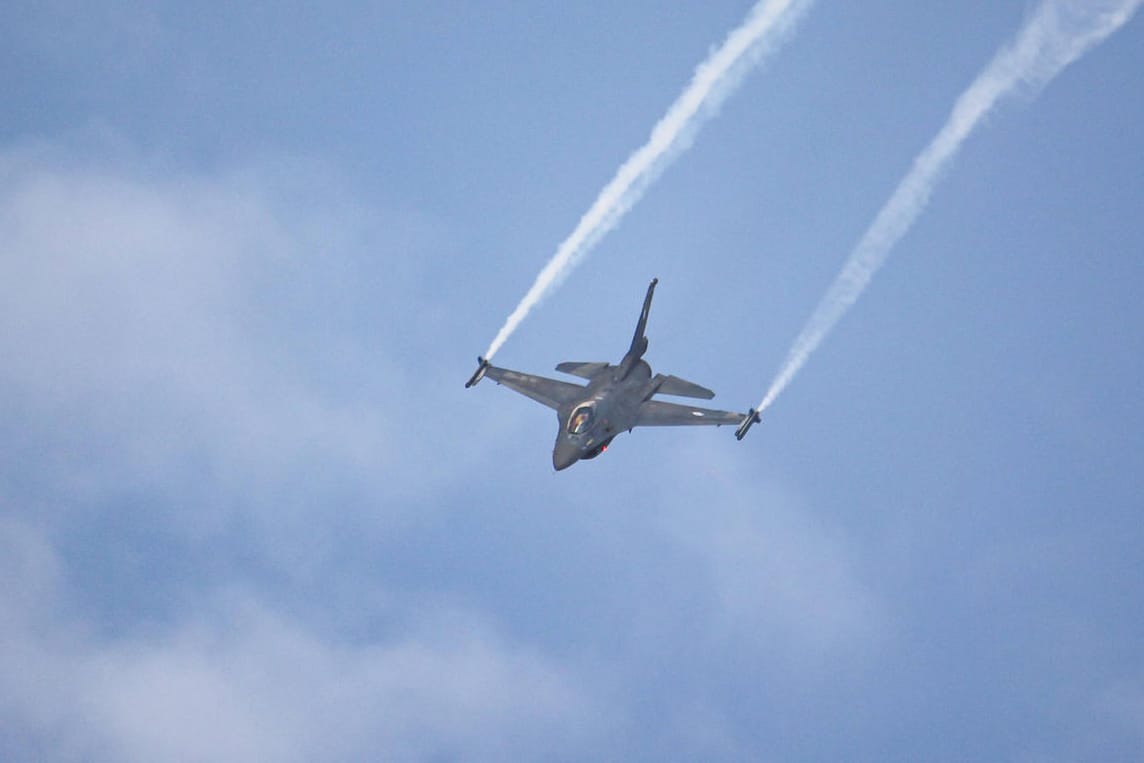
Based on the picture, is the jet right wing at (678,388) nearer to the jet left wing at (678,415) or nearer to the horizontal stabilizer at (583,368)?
the jet left wing at (678,415)

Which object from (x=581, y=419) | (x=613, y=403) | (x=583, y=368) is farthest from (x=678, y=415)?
(x=581, y=419)

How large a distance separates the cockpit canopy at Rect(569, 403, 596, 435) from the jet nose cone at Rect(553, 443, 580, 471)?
82cm

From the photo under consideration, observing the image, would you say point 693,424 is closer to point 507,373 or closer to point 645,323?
point 645,323

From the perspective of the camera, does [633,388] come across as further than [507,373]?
No

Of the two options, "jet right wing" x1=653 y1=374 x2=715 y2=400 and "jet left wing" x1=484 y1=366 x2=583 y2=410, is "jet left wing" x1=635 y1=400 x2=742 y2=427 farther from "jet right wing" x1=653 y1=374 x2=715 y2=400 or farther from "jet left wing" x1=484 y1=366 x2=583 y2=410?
"jet left wing" x1=484 y1=366 x2=583 y2=410

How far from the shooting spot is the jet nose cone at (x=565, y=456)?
71.5 meters

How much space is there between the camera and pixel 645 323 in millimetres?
76375

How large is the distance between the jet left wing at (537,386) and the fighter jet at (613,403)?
2.2 inches

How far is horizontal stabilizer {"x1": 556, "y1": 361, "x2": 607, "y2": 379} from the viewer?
77500mm

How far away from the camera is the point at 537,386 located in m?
80.0

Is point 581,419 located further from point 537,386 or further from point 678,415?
point 537,386

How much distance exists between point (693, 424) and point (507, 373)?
11.4m

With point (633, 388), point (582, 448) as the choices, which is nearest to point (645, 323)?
point (633, 388)

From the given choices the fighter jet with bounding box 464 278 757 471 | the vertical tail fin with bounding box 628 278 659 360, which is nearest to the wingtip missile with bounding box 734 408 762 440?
the fighter jet with bounding box 464 278 757 471
